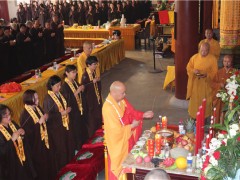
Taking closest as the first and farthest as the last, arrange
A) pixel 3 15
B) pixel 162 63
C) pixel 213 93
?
pixel 213 93
pixel 162 63
pixel 3 15

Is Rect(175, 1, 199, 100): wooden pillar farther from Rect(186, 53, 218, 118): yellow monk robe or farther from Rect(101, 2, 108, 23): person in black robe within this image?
Rect(101, 2, 108, 23): person in black robe

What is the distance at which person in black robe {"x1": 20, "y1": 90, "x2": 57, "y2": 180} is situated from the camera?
4.86 metres

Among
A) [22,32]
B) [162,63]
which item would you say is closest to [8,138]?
[22,32]

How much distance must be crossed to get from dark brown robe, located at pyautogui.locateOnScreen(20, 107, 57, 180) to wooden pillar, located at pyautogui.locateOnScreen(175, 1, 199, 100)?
3880 mm

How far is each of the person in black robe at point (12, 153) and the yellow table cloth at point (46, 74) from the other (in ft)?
6.68

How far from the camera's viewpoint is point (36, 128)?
16.5 ft


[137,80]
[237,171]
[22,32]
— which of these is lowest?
[137,80]

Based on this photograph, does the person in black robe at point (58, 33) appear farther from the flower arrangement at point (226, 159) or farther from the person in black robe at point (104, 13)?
the flower arrangement at point (226, 159)

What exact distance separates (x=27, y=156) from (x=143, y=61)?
8.36 meters

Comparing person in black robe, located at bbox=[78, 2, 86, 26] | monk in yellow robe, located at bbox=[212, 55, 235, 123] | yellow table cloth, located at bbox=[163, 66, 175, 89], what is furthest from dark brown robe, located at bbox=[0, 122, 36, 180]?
person in black robe, located at bbox=[78, 2, 86, 26]

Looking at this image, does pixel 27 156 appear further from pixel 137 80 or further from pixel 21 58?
pixel 21 58

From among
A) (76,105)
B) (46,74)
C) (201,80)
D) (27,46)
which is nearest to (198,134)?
(76,105)

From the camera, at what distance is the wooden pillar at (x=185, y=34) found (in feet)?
25.9

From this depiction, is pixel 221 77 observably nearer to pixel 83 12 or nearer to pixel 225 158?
pixel 225 158
